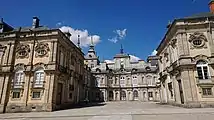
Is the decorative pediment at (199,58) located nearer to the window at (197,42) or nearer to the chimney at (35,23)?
the window at (197,42)

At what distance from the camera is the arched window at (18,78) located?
19.4 meters

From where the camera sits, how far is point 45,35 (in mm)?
20188

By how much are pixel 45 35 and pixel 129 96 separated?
3500 cm

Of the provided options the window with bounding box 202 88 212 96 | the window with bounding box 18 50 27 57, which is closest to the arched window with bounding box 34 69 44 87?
the window with bounding box 18 50 27 57

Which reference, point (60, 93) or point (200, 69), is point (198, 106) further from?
point (60, 93)

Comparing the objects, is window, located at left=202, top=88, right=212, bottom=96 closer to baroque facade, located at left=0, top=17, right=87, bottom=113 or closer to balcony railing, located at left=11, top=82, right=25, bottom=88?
baroque facade, located at left=0, top=17, right=87, bottom=113

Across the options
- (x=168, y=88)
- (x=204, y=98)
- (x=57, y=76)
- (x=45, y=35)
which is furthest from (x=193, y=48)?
(x=45, y=35)

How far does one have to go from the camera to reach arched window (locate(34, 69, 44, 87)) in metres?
18.8

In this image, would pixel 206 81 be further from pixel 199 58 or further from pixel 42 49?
pixel 42 49

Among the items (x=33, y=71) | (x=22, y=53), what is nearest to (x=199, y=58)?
(x=33, y=71)

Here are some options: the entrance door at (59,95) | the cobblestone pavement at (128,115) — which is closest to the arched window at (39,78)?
the entrance door at (59,95)

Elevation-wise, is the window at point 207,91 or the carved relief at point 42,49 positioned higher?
the carved relief at point 42,49

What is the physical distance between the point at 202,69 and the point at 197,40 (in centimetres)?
364

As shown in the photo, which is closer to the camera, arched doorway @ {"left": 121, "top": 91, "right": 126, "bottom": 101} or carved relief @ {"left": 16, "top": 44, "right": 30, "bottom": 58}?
carved relief @ {"left": 16, "top": 44, "right": 30, "bottom": 58}
